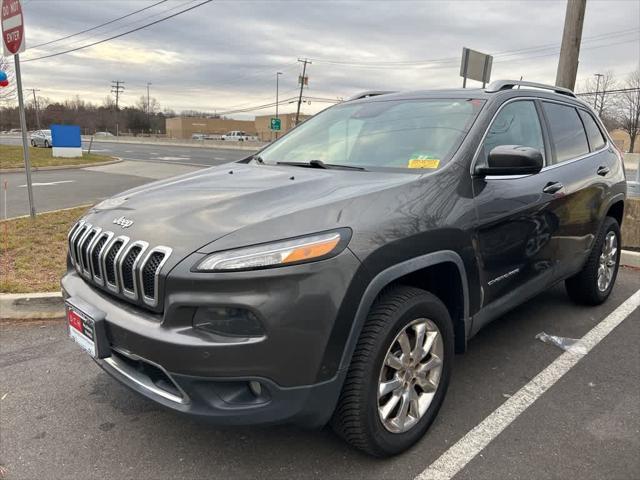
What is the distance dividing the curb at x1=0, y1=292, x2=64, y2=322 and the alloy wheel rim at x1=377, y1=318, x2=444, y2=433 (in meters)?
3.19

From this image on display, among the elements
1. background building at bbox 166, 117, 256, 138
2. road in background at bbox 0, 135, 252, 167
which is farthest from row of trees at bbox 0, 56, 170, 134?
road in background at bbox 0, 135, 252, 167

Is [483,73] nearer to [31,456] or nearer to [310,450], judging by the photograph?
[310,450]

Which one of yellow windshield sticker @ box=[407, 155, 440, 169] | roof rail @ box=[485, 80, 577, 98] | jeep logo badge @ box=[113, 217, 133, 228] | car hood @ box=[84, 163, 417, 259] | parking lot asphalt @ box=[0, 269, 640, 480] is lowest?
parking lot asphalt @ box=[0, 269, 640, 480]

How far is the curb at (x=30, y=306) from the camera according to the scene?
4.33 meters

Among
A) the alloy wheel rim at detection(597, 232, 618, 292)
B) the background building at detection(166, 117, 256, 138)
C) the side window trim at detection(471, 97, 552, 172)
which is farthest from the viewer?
the background building at detection(166, 117, 256, 138)

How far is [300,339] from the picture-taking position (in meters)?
1.98

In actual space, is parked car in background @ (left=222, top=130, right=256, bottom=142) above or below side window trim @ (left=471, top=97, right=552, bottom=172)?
below

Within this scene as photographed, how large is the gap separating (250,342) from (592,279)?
351 cm

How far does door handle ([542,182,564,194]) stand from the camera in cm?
338

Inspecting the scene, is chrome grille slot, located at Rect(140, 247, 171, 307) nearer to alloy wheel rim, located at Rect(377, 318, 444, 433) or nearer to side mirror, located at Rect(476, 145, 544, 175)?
alloy wheel rim, located at Rect(377, 318, 444, 433)

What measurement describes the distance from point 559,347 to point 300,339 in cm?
260

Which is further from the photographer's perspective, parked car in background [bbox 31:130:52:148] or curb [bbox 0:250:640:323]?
parked car in background [bbox 31:130:52:148]

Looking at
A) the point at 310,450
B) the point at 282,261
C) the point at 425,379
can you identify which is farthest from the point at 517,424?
the point at 282,261

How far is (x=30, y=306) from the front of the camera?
4367mm
